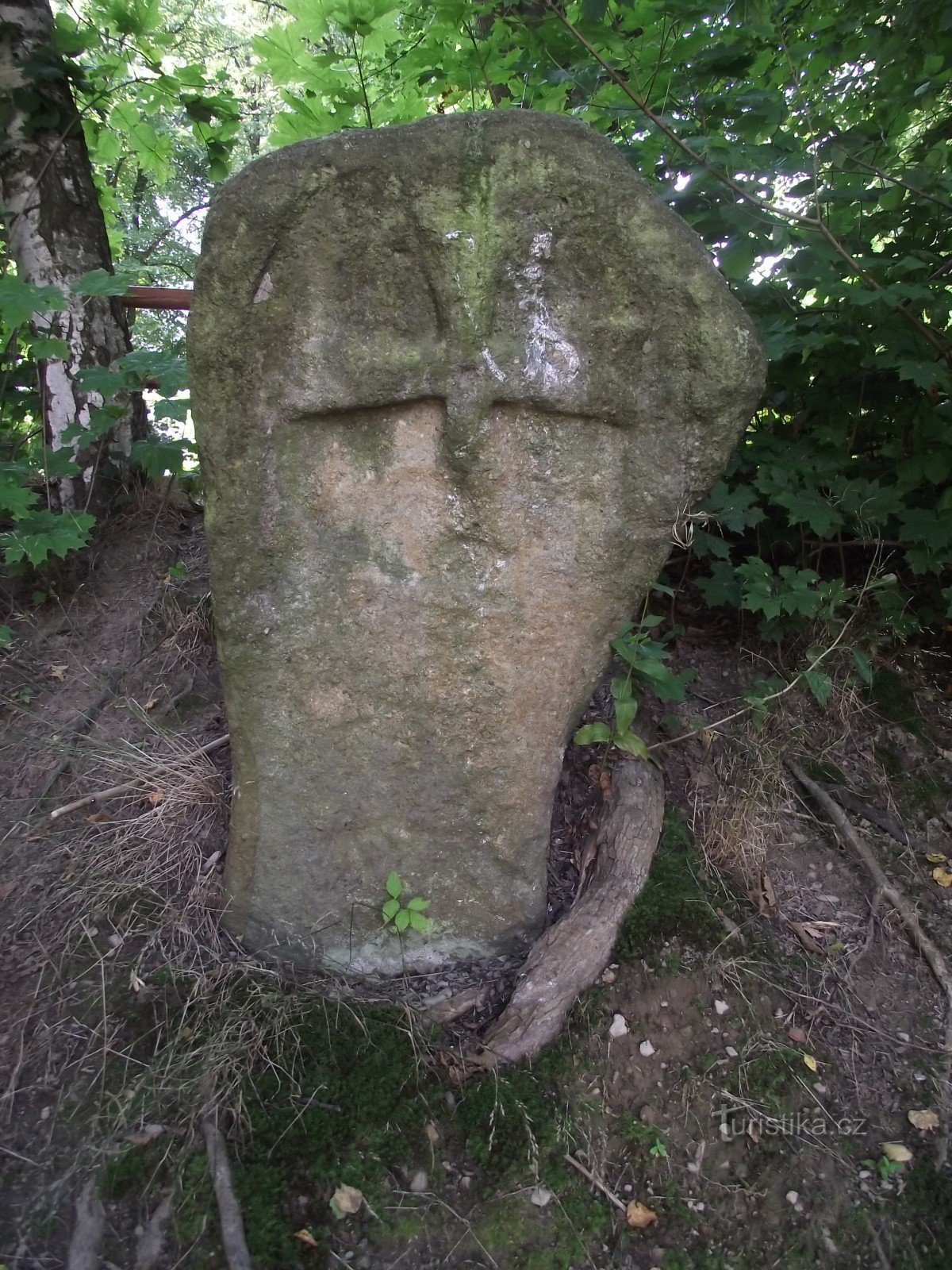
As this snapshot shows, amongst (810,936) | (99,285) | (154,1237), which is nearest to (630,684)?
(810,936)

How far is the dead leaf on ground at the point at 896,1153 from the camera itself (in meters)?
1.66

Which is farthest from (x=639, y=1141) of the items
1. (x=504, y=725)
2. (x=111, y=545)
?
(x=111, y=545)

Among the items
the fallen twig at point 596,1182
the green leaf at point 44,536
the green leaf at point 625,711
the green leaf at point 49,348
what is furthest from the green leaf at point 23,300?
the fallen twig at point 596,1182

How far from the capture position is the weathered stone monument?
5.27 ft

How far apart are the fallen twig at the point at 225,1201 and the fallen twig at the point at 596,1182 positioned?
617mm

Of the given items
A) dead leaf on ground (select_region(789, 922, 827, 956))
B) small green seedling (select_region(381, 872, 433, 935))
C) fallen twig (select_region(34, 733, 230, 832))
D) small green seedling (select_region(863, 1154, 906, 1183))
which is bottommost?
small green seedling (select_region(863, 1154, 906, 1183))

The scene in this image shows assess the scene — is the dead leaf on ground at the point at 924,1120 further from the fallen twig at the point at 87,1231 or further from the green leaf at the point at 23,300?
the green leaf at the point at 23,300

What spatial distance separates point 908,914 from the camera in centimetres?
210

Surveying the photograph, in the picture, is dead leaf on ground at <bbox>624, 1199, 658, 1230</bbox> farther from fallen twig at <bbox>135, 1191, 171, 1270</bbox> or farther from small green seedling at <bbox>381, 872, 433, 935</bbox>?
fallen twig at <bbox>135, 1191, 171, 1270</bbox>

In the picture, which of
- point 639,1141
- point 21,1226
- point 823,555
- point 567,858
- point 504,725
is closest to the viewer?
point 21,1226

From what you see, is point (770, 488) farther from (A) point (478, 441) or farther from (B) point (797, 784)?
(A) point (478, 441)

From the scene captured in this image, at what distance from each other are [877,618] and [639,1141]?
1.78m

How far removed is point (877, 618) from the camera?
2672mm

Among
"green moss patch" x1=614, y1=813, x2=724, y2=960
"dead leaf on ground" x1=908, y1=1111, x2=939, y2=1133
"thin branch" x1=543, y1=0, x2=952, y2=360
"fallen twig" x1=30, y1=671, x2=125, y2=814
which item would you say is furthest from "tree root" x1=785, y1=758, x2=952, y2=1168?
"fallen twig" x1=30, y1=671, x2=125, y2=814
